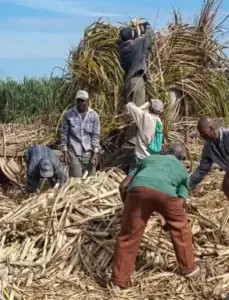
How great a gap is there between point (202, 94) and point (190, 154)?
1.39 meters

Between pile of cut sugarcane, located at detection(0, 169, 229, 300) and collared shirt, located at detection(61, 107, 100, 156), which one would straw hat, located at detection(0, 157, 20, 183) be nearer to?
collared shirt, located at detection(61, 107, 100, 156)

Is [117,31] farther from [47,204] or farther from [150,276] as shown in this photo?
[150,276]

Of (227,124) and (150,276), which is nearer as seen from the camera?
(150,276)

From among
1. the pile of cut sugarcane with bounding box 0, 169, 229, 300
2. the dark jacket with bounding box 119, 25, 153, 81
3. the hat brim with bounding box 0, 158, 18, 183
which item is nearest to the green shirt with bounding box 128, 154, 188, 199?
the pile of cut sugarcane with bounding box 0, 169, 229, 300

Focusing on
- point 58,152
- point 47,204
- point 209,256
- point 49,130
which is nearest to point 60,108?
point 49,130

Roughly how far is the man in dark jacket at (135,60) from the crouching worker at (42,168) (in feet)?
6.89

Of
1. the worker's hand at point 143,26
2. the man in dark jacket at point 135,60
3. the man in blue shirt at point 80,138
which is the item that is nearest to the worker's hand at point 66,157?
the man in blue shirt at point 80,138

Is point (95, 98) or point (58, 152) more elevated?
point (95, 98)

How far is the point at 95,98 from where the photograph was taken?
435 inches

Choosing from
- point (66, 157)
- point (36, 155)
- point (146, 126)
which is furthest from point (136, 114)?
point (36, 155)

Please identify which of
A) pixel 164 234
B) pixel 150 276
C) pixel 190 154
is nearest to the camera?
pixel 150 276

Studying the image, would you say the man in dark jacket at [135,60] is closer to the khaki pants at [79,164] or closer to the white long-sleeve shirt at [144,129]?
the white long-sleeve shirt at [144,129]

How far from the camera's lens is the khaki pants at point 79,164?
9.34 meters

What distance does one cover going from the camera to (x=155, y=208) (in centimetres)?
613
